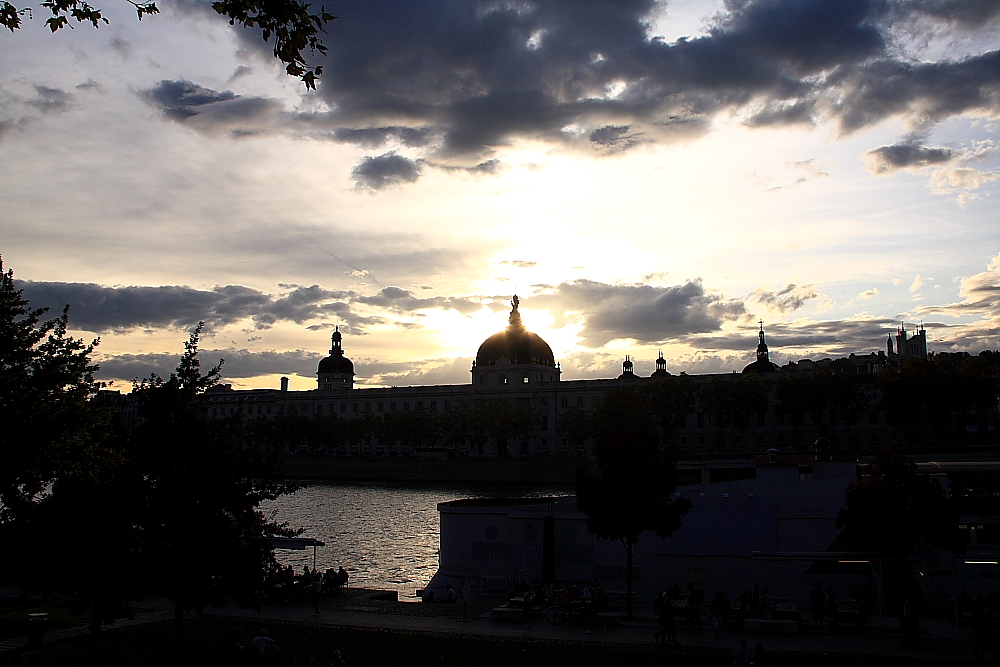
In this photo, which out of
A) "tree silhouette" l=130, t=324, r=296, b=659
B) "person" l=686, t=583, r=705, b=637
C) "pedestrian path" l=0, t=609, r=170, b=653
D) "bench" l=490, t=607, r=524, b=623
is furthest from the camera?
"bench" l=490, t=607, r=524, b=623

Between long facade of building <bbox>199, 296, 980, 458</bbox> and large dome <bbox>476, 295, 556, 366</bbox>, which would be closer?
long facade of building <bbox>199, 296, 980, 458</bbox>

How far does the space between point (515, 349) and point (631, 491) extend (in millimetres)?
129978

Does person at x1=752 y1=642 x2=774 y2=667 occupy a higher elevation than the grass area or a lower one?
higher

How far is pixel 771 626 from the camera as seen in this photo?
22.8 metres

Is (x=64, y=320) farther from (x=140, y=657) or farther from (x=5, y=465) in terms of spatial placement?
(x=140, y=657)

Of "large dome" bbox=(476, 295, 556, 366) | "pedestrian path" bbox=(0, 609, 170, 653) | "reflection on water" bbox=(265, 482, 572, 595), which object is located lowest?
"reflection on water" bbox=(265, 482, 572, 595)

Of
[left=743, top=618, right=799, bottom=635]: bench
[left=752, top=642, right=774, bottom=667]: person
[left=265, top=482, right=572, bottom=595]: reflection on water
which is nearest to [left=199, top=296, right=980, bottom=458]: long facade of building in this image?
[left=265, top=482, right=572, bottom=595]: reflection on water

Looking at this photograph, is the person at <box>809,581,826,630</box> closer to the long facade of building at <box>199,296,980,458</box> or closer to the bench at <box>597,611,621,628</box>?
the bench at <box>597,611,621,628</box>

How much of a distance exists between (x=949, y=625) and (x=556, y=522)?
13544 mm

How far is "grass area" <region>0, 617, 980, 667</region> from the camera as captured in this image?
64.7 ft

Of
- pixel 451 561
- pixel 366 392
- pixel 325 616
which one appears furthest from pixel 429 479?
pixel 325 616

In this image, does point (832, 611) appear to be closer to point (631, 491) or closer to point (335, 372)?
point (631, 491)

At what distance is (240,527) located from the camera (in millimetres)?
19031

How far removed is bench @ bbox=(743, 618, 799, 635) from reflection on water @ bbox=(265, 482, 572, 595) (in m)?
17.9
